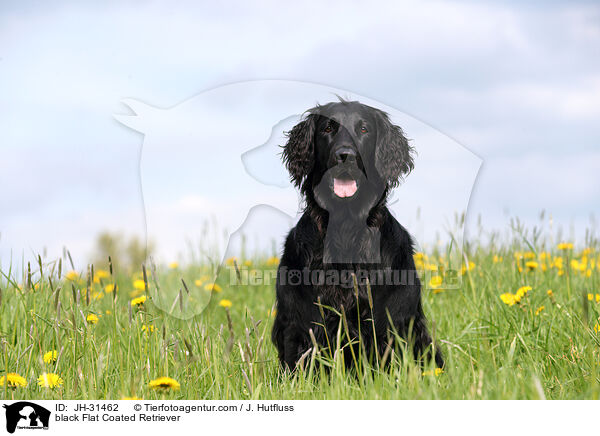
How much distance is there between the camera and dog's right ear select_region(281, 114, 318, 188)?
10.6 feet

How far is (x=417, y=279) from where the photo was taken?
3416mm

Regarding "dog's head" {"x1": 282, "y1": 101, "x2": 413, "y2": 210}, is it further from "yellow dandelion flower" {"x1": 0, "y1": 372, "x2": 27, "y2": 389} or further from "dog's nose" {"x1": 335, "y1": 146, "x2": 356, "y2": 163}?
"yellow dandelion flower" {"x1": 0, "y1": 372, "x2": 27, "y2": 389}

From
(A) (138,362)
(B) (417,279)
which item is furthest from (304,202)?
(A) (138,362)

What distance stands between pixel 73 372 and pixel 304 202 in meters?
1.45

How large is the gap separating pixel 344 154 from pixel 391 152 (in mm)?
450

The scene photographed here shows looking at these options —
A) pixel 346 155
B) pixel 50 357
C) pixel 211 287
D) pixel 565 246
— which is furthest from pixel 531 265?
pixel 50 357

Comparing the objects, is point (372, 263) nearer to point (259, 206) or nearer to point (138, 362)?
point (259, 206)

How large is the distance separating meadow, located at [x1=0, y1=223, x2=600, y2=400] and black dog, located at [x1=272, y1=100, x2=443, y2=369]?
0.45 ft

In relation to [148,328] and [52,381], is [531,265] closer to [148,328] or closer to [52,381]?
[148,328]

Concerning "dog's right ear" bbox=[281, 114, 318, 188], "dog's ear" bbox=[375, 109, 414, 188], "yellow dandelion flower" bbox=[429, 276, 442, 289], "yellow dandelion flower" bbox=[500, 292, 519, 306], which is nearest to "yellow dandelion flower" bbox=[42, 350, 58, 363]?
"dog's right ear" bbox=[281, 114, 318, 188]

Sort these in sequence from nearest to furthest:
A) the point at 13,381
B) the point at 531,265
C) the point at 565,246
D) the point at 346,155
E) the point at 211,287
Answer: the point at 13,381 < the point at 346,155 < the point at 211,287 < the point at 531,265 < the point at 565,246
